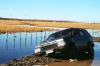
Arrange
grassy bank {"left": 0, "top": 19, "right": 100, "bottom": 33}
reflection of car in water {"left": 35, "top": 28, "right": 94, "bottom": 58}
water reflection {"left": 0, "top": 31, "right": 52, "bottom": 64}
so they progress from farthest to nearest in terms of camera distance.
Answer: grassy bank {"left": 0, "top": 19, "right": 100, "bottom": 33} → water reflection {"left": 0, "top": 31, "right": 52, "bottom": 64} → reflection of car in water {"left": 35, "top": 28, "right": 94, "bottom": 58}

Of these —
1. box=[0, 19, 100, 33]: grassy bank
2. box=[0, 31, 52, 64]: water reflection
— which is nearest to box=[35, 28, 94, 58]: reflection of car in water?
box=[0, 31, 52, 64]: water reflection

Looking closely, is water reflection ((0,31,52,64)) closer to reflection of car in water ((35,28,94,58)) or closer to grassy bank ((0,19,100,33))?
reflection of car in water ((35,28,94,58))

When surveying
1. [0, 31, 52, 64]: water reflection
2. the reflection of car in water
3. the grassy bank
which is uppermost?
the reflection of car in water

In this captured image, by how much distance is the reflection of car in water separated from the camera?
1695cm

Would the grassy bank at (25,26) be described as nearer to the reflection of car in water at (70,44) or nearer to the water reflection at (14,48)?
the water reflection at (14,48)

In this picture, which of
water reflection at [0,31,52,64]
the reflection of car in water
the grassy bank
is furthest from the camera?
the grassy bank

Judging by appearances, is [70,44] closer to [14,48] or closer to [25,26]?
[14,48]

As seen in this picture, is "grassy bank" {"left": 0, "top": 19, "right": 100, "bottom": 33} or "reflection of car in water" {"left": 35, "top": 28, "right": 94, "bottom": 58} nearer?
"reflection of car in water" {"left": 35, "top": 28, "right": 94, "bottom": 58}

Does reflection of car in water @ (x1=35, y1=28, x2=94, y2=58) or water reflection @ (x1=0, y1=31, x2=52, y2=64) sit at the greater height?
reflection of car in water @ (x1=35, y1=28, x2=94, y2=58)

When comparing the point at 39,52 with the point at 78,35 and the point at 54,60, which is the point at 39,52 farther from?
the point at 78,35

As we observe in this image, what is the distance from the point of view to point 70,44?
56.5 feet

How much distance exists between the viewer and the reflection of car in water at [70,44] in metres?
17.0

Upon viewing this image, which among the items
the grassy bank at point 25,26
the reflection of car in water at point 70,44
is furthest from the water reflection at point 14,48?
the grassy bank at point 25,26

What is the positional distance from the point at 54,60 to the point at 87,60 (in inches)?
84.9
